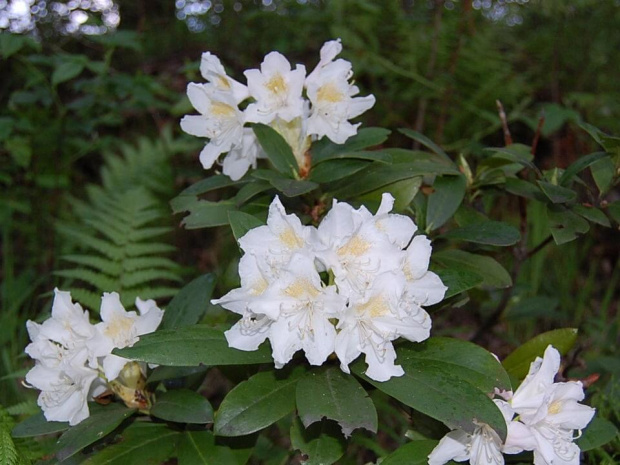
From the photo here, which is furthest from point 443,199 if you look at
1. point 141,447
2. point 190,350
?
point 141,447

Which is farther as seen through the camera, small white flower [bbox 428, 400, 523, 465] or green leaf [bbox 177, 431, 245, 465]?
green leaf [bbox 177, 431, 245, 465]

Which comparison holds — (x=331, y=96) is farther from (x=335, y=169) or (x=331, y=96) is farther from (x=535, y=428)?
(x=535, y=428)

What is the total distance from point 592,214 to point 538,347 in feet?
0.95

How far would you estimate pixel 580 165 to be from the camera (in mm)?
1276

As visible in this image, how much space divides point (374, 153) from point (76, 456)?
79cm

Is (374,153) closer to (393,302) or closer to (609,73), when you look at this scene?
(393,302)

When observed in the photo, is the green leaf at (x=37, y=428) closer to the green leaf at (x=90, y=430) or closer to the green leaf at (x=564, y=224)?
the green leaf at (x=90, y=430)

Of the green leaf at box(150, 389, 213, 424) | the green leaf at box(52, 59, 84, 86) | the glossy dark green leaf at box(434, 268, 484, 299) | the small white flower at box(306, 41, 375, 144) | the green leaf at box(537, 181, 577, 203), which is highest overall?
the small white flower at box(306, 41, 375, 144)

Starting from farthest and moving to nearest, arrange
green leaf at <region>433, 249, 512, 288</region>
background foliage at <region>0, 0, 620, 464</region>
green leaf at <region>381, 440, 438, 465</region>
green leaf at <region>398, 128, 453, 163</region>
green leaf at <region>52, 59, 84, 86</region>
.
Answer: green leaf at <region>52, 59, 84, 86</region> → background foliage at <region>0, 0, 620, 464</region> → green leaf at <region>398, 128, 453, 163</region> → green leaf at <region>433, 249, 512, 288</region> → green leaf at <region>381, 440, 438, 465</region>

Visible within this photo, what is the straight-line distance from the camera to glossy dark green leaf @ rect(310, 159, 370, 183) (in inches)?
49.3

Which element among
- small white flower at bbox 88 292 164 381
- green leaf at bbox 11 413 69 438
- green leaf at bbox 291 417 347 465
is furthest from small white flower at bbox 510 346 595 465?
green leaf at bbox 11 413 69 438

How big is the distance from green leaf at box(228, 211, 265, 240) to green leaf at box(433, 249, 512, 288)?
0.43 meters

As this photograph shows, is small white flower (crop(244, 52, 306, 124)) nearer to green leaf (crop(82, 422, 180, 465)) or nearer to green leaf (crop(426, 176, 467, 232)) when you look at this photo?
green leaf (crop(426, 176, 467, 232))

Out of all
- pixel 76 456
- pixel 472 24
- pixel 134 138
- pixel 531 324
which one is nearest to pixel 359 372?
pixel 76 456
